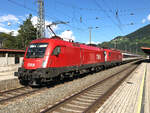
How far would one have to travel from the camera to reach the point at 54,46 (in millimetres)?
10961

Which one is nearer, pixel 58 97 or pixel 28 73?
pixel 58 97

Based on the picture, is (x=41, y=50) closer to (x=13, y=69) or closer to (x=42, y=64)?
(x=42, y=64)

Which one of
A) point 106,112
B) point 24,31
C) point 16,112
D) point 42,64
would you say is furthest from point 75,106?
point 24,31

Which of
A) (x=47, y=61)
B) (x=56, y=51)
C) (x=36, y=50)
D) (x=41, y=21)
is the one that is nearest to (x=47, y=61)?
(x=47, y=61)

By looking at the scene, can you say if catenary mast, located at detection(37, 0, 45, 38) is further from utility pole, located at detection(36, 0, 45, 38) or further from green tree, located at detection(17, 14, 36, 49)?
green tree, located at detection(17, 14, 36, 49)

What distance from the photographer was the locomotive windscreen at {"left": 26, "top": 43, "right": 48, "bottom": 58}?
35.1 feet

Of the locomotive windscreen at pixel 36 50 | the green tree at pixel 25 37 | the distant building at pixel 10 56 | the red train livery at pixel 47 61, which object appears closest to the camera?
the red train livery at pixel 47 61

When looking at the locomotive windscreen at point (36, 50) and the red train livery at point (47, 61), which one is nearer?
the red train livery at point (47, 61)

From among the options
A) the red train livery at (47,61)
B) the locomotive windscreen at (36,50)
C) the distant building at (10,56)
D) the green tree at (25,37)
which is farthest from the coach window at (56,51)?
the green tree at (25,37)

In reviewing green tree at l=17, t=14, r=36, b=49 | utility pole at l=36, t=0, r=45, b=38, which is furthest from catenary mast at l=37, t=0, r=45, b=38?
green tree at l=17, t=14, r=36, b=49

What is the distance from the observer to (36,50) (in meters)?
11.1

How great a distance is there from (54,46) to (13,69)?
1068cm

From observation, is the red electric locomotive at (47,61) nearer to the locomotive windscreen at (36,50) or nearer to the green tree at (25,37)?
the locomotive windscreen at (36,50)

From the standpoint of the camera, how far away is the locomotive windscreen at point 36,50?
10.7m
